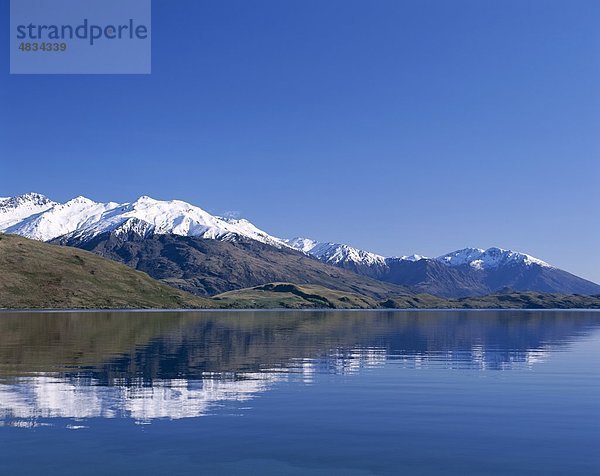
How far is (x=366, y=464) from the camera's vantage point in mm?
29609

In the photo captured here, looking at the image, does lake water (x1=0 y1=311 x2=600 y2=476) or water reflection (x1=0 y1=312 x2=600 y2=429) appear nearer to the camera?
lake water (x1=0 y1=311 x2=600 y2=476)

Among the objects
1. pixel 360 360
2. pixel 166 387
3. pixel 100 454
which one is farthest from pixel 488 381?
pixel 100 454

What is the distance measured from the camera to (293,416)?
41125 millimetres

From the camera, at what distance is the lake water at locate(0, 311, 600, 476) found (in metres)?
29.8

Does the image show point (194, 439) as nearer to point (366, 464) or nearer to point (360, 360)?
point (366, 464)

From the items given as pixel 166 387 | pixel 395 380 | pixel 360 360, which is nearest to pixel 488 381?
pixel 395 380

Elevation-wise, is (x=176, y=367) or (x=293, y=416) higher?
(x=176, y=367)

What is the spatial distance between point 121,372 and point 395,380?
25.6m

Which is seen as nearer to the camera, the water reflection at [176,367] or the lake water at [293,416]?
the lake water at [293,416]

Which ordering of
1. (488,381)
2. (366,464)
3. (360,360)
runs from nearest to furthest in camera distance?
(366,464) < (488,381) < (360,360)

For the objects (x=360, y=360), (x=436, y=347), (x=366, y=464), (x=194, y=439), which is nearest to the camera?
(x=366, y=464)

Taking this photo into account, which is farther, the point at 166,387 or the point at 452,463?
the point at 166,387

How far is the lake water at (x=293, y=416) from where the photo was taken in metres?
29.8

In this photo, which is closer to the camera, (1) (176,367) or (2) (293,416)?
(2) (293,416)
